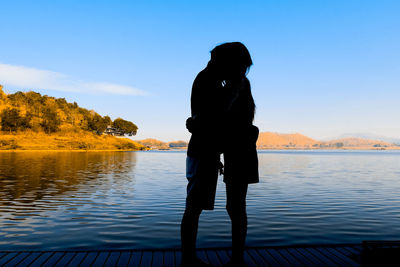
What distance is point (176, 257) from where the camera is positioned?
4703mm

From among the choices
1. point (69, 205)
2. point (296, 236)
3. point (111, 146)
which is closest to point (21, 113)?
point (111, 146)

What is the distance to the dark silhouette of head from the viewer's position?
3.53 metres

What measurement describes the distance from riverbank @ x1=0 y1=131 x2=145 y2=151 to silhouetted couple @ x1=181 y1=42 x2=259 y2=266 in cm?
9981

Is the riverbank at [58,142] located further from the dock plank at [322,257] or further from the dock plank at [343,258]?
the dock plank at [343,258]

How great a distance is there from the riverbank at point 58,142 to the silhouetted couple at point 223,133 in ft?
327

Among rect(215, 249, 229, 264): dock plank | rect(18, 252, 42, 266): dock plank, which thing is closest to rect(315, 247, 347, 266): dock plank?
rect(215, 249, 229, 264): dock plank

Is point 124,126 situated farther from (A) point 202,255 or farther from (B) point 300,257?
(B) point 300,257

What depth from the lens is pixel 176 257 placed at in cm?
470

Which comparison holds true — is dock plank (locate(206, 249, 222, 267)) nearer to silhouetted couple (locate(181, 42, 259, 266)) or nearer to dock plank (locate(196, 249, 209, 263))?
dock plank (locate(196, 249, 209, 263))

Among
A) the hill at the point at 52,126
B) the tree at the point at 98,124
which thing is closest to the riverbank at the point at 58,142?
the hill at the point at 52,126

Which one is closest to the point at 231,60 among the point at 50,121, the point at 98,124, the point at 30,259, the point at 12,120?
the point at 30,259

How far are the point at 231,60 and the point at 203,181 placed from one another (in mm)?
1404

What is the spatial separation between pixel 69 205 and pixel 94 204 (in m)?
0.94

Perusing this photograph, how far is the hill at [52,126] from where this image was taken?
102 meters
